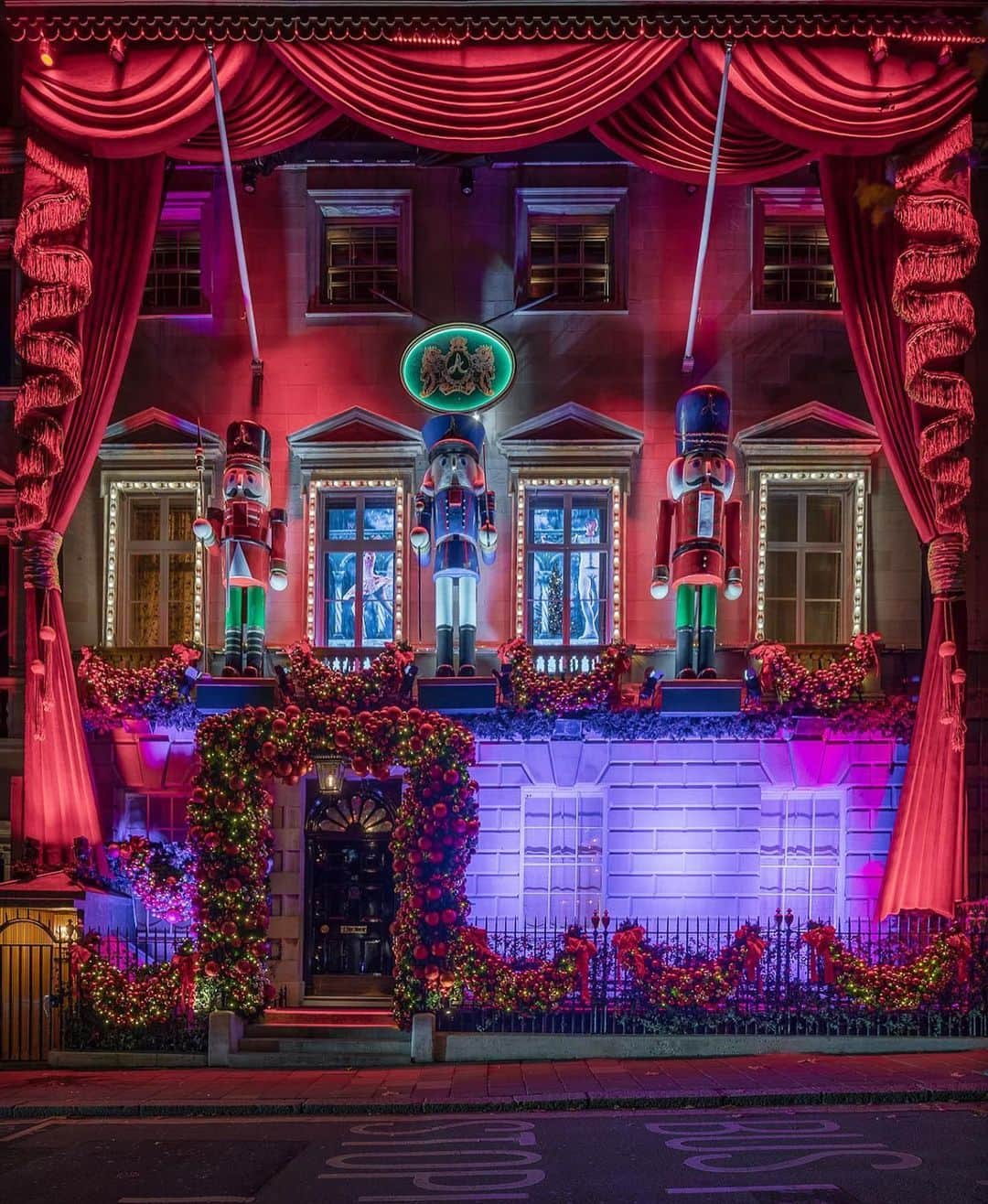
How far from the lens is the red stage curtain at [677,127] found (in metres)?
17.6

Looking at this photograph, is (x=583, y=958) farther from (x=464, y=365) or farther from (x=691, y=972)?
(x=464, y=365)

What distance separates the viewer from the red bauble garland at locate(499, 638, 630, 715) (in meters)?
17.2

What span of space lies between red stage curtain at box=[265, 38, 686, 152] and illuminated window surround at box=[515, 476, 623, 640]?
4941 millimetres

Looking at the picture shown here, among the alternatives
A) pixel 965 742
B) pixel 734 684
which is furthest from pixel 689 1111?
pixel 965 742

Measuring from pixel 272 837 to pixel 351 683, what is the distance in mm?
2394

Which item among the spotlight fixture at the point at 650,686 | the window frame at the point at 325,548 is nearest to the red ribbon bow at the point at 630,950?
the spotlight fixture at the point at 650,686

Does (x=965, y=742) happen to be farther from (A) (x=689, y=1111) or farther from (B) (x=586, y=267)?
(B) (x=586, y=267)

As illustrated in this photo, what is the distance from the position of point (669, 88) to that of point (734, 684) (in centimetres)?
873

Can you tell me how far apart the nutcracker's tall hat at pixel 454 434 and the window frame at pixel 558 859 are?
5.15 metres

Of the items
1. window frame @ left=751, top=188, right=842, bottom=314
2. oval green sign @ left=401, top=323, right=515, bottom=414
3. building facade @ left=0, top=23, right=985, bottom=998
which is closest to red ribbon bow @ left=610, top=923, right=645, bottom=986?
building facade @ left=0, top=23, right=985, bottom=998

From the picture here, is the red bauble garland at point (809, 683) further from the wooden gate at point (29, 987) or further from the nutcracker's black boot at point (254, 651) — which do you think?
the wooden gate at point (29, 987)

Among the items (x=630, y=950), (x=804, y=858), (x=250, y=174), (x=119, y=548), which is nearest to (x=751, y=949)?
(x=630, y=950)

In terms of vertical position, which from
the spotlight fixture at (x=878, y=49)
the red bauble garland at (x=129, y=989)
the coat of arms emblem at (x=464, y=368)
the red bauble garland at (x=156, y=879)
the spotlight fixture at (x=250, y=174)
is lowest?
the red bauble garland at (x=129, y=989)

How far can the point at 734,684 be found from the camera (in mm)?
16734
